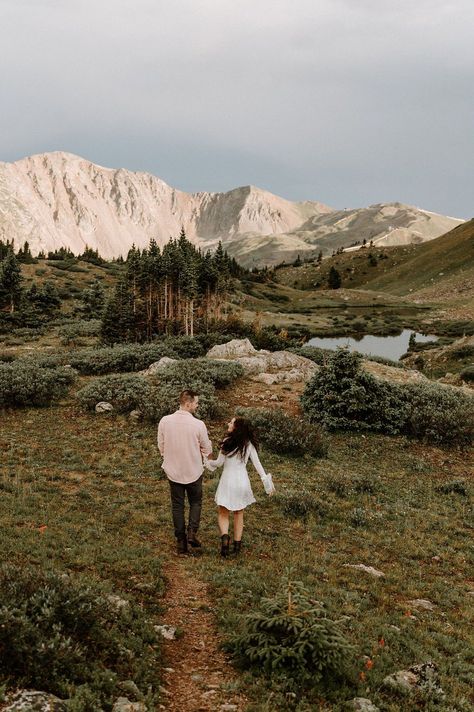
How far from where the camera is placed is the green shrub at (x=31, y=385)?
21.5 m

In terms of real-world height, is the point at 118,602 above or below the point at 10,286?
below

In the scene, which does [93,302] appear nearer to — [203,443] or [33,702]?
[203,443]

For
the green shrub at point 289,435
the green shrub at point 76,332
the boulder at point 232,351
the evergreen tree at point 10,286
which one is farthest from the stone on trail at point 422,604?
the evergreen tree at point 10,286

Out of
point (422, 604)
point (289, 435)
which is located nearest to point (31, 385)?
point (289, 435)

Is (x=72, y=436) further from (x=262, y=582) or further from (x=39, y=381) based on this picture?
(x=262, y=582)

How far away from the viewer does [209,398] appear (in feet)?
71.6

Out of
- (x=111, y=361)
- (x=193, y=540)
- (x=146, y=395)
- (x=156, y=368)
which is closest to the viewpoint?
(x=193, y=540)

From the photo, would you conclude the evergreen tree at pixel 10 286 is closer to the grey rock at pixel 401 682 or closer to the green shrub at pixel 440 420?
the green shrub at pixel 440 420

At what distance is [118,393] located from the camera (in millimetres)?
21844

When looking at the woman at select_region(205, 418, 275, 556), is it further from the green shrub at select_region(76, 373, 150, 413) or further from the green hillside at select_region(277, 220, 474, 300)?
the green hillside at select_region(277, 220, 474, 300)

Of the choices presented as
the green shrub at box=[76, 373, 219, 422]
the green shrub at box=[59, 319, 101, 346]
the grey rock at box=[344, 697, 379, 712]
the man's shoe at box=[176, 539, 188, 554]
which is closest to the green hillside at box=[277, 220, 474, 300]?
the green shrub at box=[59, 319, 101, 346]

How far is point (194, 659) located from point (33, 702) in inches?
97.1

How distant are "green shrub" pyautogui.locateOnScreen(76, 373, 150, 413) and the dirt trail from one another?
12.5m

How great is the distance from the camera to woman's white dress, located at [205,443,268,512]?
392 inches
